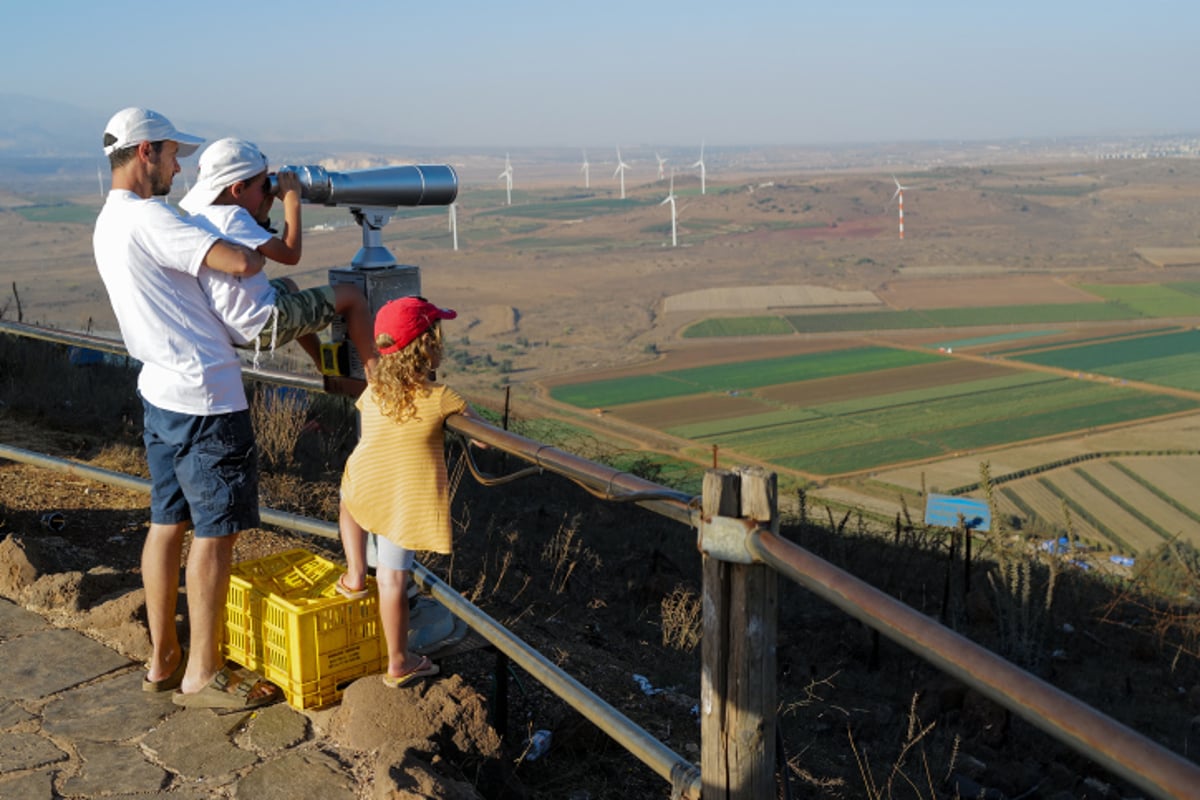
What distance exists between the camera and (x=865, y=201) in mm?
120500

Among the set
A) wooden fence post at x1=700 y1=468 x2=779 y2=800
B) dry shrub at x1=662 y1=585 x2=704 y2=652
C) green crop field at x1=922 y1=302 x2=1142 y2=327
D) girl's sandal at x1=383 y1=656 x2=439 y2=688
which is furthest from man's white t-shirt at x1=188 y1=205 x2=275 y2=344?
green crop field at x1=922 y1=302 x2=1142 y2=327

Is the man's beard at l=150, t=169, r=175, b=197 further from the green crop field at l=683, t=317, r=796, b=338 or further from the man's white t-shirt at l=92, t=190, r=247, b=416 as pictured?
the green crop field at l=683, t=317, r=796, b=338

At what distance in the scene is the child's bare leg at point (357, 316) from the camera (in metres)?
3.39

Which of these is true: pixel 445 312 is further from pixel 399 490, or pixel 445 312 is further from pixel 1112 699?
pixel 1112 699

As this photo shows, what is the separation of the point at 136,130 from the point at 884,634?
95.0 inches

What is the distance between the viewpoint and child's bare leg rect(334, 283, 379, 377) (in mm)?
3395

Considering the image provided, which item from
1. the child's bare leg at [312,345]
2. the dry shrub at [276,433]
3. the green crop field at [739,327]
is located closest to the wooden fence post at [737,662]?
the child's bare leg at [312,345]

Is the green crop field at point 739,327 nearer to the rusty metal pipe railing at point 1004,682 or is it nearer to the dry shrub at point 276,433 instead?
the dry shrub at point 276,433

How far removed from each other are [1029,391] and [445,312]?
41837 millimetres

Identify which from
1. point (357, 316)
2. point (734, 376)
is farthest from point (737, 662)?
point (734, 376)

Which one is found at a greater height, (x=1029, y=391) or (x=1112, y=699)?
(x=1112, y=699)

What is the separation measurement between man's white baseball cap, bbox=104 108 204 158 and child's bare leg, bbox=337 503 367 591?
116cm

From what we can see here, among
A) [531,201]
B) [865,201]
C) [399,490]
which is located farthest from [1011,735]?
[531,201]

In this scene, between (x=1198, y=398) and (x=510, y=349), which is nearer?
(x=1198, y=398)
